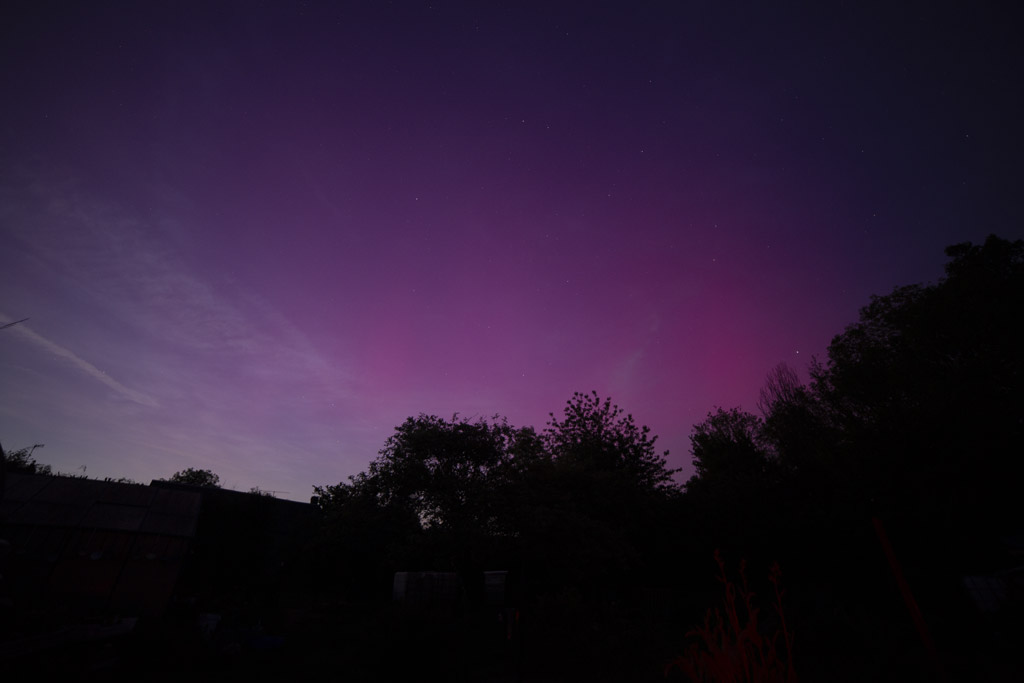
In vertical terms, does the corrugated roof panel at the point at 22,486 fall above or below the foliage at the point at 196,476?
below

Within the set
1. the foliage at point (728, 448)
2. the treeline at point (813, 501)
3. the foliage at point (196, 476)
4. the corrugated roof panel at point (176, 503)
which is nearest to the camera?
the corrugated roof panel at point (176, 503)

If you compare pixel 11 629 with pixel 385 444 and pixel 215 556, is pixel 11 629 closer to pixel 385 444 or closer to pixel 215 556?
pixel 385 444

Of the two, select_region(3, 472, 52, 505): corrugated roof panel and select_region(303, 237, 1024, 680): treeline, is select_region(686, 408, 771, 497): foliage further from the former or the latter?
select_region(3, 472, 52, 505): corrugated roof panel

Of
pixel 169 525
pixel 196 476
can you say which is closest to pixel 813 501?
pixel 169 525

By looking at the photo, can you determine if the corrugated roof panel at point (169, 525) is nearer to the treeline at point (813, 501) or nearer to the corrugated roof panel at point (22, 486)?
the corrugated roof panel at point (22, 486)

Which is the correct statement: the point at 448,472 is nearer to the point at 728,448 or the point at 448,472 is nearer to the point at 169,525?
the point at 169,525

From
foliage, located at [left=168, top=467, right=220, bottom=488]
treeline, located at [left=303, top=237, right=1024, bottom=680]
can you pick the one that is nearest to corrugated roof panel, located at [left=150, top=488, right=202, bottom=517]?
treeline, located at [left=303, top=237, right=1024, bottom=680]

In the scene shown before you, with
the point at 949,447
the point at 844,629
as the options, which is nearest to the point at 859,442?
the point at 949,447

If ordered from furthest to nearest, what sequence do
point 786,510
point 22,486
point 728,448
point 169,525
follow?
point 728,448 → point 786,510 → point 169,525 → point 22,486

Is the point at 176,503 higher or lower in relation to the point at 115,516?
higher

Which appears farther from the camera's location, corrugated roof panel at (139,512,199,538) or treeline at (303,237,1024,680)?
treeline at (303,237,1024,680)

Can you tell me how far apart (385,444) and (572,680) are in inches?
581

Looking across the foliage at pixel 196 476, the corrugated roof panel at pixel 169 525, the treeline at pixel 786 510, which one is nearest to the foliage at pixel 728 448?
the treeline at pixel 786 510

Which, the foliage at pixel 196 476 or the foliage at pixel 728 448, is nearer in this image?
the foliage at pixel 728 448
